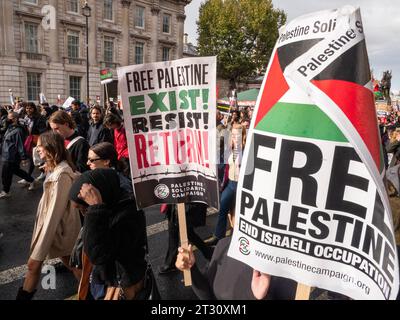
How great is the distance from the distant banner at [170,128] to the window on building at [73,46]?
2787 cm

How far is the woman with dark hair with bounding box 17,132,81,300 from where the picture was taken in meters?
2.46

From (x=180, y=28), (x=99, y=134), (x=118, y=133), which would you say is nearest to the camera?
(x=118, y=133)

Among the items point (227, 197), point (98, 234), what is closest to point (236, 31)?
point (227, 197)

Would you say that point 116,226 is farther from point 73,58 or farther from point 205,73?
point 73,58

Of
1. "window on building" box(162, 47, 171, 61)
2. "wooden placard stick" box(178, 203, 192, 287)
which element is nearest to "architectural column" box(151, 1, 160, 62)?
"window on building" box(162, 47, 171, 61)

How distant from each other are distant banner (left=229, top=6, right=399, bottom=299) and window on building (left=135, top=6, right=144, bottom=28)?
3329cm

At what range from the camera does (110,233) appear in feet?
6.72

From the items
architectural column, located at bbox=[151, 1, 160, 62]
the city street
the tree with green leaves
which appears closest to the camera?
the city street

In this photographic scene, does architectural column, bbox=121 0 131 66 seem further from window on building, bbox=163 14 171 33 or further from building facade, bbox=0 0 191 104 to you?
window on building, bbox=163 14 171 33

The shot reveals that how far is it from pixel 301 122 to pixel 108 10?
31.9 metres

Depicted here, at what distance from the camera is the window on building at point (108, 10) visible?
29342mm

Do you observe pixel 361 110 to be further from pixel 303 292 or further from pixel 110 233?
pixel 110 233

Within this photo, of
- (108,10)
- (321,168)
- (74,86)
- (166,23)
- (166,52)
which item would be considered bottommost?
(321,168)
